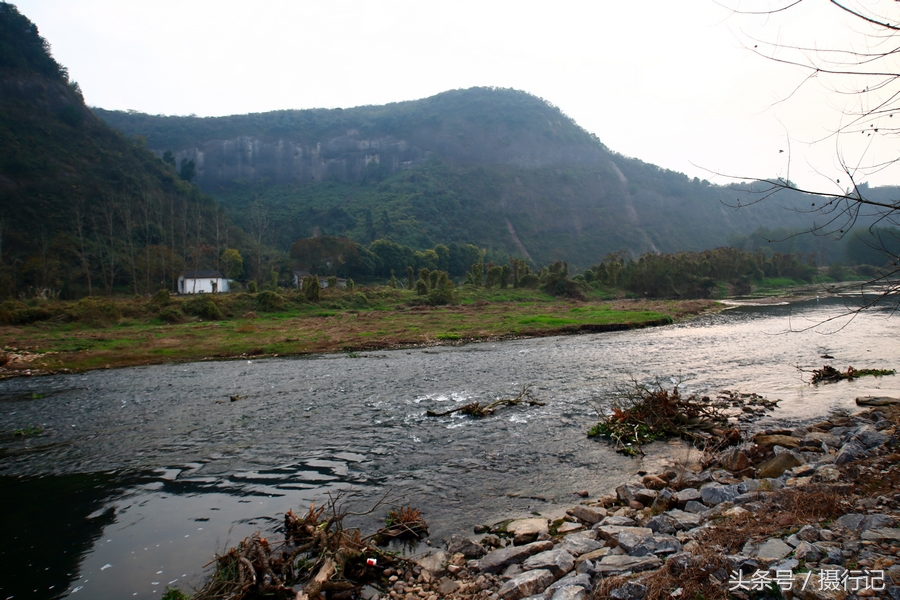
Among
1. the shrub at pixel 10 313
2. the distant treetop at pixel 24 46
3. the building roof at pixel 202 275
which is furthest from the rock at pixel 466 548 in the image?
the distant treetop at pixel 24 46

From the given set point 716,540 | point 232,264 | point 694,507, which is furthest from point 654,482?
point 232,264

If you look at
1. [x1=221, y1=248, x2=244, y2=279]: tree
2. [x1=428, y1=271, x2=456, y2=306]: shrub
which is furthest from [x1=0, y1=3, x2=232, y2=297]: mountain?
[x1=428, y1=271, x2=456, y2=306]: shrub

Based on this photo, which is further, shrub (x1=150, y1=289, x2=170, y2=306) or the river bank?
shrub (x1=150, y1=289, x2=170, y2=306)

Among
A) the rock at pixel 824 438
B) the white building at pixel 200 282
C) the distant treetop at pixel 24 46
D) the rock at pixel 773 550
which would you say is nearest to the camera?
the rock at pixel 773 550

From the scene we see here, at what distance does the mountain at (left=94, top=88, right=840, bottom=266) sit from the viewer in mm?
142875

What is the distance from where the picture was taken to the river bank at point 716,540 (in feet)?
14.8

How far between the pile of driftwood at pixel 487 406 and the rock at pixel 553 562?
755cm

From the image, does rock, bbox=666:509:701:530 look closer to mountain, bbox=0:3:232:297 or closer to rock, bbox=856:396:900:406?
rock, bbox=856:396:900:406

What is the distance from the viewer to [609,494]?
8.65 meters

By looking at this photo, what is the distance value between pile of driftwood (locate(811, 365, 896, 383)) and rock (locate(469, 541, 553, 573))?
14611 millimetres

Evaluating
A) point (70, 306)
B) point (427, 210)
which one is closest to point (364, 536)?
point (70, 306)

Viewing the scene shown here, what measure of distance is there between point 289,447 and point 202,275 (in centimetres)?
7388

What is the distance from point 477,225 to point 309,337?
11937 cm

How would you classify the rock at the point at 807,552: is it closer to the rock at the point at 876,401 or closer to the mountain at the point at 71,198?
the rock at the point at 876,401
